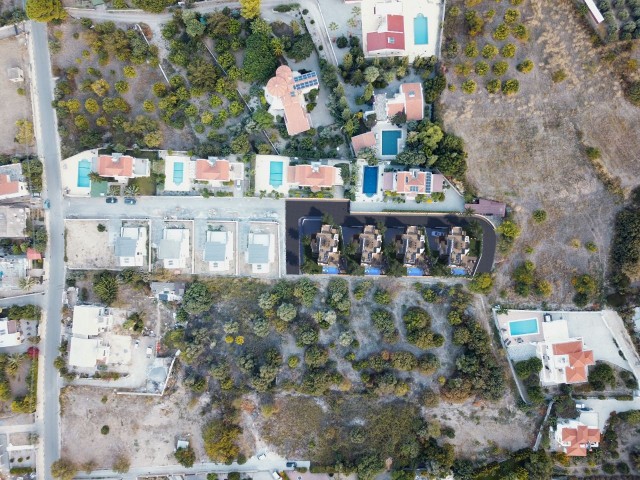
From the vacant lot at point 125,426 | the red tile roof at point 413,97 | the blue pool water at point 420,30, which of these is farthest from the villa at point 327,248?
the blue pool water at point 420,30

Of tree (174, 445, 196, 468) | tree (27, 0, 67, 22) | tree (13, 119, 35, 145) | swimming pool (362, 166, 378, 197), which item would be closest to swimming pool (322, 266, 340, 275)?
swimming pool (362, 166, 378, 197)

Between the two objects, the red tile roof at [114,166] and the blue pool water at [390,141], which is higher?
the blue pool water at [390,141]

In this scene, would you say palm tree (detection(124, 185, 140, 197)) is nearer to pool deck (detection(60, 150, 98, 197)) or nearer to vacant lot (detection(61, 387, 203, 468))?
pool deck (detection(60, 150, 98, 197))

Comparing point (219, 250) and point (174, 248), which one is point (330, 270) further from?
point (174, 248)

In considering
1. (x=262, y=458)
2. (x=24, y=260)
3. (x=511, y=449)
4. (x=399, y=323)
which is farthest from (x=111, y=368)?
→ (x=511, y=449)

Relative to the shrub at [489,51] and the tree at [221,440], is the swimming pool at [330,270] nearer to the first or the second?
the tree at [221,440]

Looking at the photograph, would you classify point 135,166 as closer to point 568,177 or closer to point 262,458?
point 262,458
